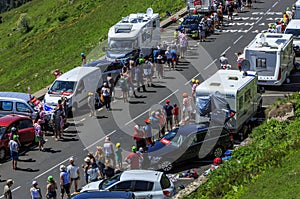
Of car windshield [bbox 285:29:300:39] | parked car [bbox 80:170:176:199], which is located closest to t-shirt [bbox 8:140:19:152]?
parked car [bbox 80:170:176:199]

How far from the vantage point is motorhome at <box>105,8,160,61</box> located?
42844mm

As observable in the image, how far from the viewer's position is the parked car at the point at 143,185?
23.7 m

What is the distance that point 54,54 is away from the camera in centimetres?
6938

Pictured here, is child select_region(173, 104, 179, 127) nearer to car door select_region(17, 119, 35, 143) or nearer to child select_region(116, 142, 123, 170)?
child select_region(116, 142, 123, 170)

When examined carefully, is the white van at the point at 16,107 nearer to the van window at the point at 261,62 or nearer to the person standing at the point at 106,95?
the person standing at the point at 106,95

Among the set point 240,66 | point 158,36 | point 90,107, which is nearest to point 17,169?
point 90,107

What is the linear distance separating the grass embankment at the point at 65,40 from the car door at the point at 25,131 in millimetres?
16411

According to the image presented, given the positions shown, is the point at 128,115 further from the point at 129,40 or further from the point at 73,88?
the point at 129,40

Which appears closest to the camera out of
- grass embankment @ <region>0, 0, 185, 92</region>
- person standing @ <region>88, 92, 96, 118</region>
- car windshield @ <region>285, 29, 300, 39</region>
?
person standing @ <region>88, 92, 96, 118</region>

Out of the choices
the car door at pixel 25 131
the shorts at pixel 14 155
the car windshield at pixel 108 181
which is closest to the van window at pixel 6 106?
the car door at pixel 25 131

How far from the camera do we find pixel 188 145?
27.9 m

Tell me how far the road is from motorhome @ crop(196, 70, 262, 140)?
2744mm

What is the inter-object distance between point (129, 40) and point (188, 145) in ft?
53.9

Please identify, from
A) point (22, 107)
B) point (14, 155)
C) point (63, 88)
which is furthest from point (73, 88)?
point (14, 155)
